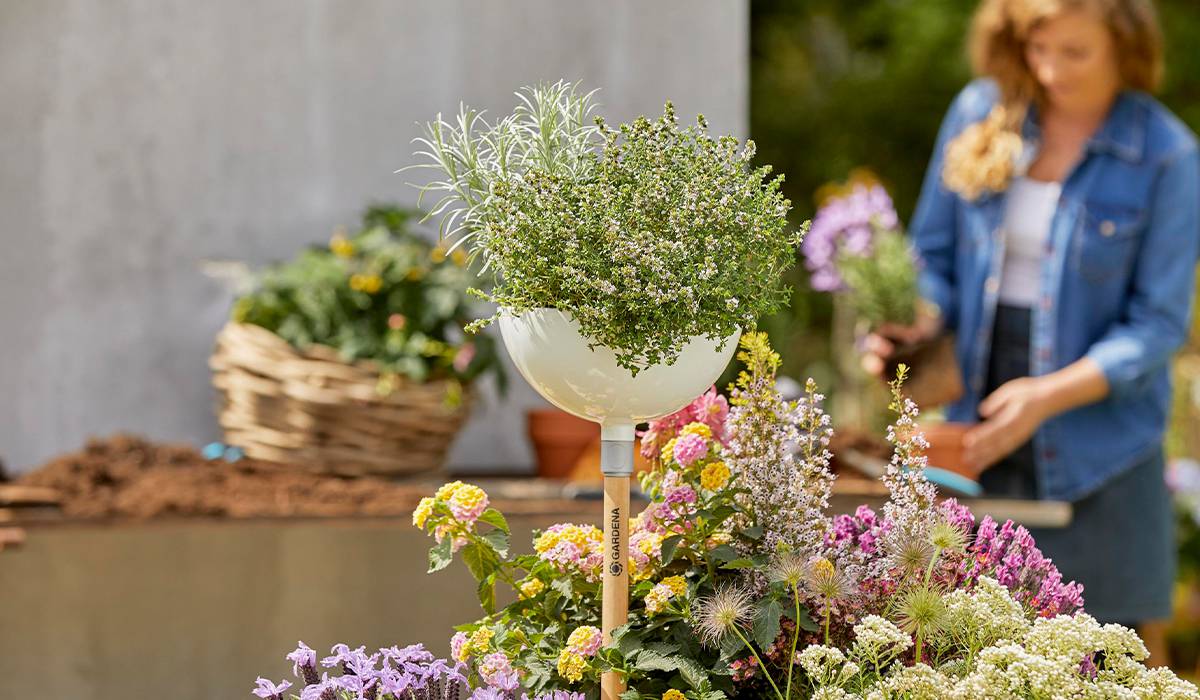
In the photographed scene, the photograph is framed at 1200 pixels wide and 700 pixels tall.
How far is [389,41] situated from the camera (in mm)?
3490

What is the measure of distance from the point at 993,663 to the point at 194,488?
1888mm

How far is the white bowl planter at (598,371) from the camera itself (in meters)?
1.18

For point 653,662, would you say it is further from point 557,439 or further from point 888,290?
point 557,439

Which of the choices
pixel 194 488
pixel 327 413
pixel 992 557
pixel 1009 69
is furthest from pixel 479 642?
pixel 1009 69

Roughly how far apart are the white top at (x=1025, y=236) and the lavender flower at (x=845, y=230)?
335mm

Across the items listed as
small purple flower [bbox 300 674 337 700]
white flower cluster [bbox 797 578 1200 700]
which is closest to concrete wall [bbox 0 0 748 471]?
small purple flower [bbox 300 674 337 700]

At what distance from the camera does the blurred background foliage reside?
296 inches

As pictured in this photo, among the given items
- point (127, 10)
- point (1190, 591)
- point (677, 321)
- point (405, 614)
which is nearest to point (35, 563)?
point (405, 614)

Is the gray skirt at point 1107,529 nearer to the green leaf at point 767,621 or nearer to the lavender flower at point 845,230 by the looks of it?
the lavender flower at point 845,230

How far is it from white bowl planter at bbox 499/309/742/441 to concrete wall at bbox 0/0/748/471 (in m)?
2.28

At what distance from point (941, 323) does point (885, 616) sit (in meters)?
1.96

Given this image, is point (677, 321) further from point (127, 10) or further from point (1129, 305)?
point (127, 10)

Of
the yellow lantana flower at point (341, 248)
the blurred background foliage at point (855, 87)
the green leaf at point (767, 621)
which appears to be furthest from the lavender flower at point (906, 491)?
the blurred background foliage at point (855, 87)

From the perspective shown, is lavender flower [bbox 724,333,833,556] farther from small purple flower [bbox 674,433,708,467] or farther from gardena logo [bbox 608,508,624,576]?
gardena logo [bbox 608,508,624,576]
